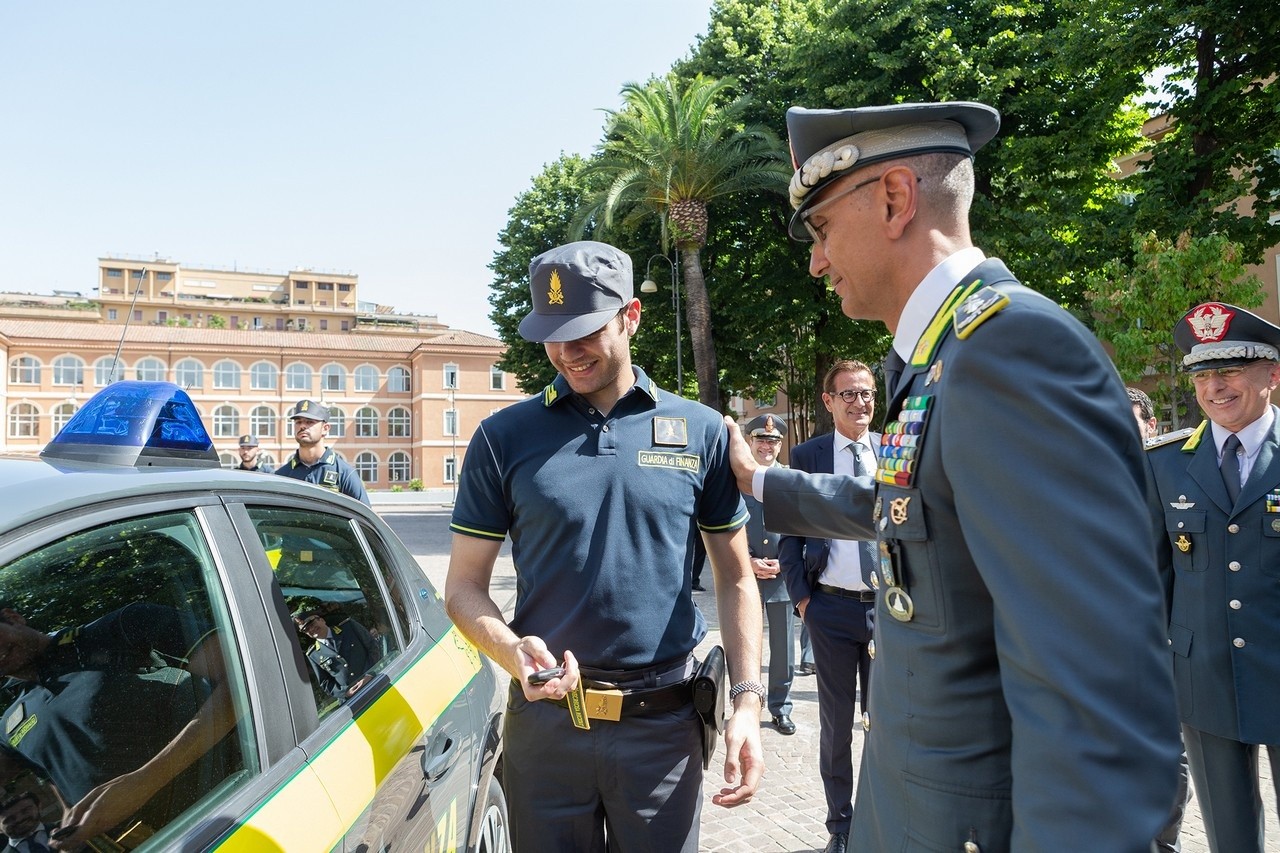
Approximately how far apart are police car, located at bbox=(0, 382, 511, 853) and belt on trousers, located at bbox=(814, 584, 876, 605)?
243 cm

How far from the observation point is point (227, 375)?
7262 centimetres

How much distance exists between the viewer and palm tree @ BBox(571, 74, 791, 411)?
18.4m

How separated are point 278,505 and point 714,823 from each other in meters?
3.18

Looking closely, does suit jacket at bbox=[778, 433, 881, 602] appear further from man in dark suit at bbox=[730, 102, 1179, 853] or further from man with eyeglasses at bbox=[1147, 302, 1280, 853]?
man in dark suit at bbox=[730, 102, 1179, 853]

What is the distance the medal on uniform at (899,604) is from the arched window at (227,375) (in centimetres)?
7960

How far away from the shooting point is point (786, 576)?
15.1 ft

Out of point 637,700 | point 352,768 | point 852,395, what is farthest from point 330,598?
point 852,395

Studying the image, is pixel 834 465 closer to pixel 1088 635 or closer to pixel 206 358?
pixel 1088 635

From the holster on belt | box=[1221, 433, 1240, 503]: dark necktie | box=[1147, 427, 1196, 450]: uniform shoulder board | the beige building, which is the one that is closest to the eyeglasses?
box=[1147, 427, 1196, 450]: uniform shoulder board

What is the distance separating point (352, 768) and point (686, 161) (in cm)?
1799

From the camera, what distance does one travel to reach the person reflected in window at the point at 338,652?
6.74ft

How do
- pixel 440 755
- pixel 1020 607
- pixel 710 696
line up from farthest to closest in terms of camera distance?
pixel 440 755 < pixel 710 696 < pixel 1020 607

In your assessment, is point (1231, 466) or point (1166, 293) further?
point (1166, 293)

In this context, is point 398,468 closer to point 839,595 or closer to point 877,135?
point 839,595
